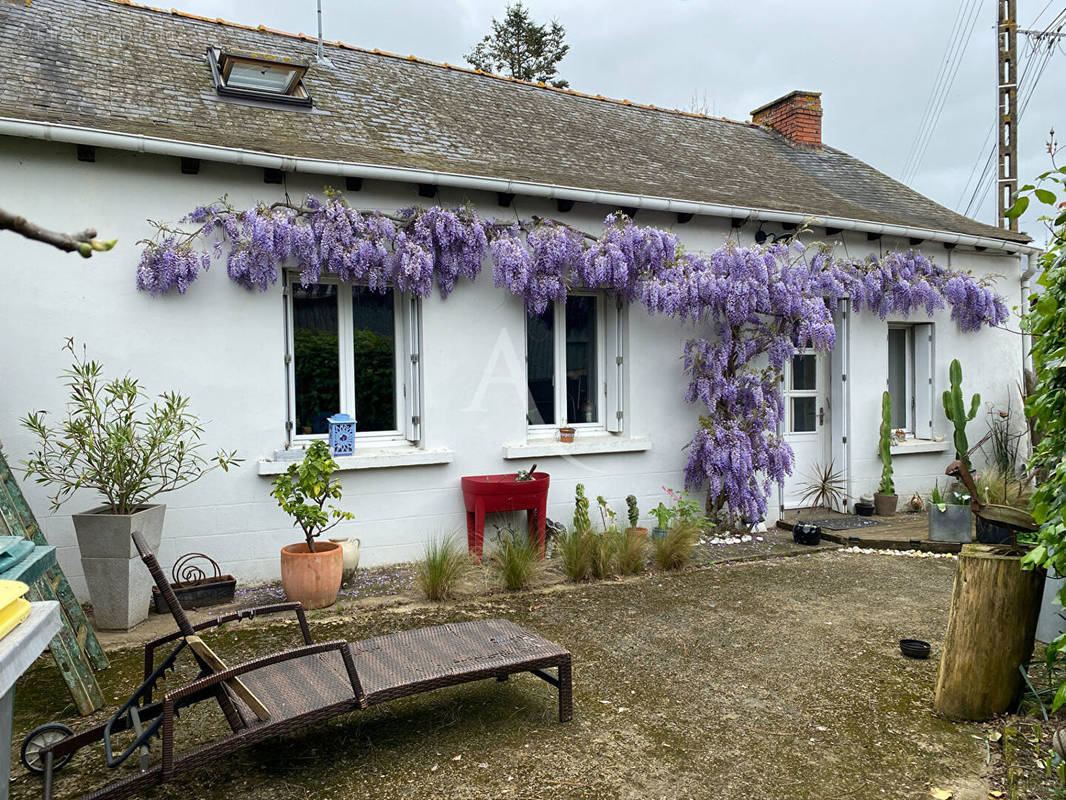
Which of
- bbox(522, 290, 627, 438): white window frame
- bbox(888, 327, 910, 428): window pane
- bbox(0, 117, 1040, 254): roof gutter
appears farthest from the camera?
bbox(888, 327, 910, 428): window pane

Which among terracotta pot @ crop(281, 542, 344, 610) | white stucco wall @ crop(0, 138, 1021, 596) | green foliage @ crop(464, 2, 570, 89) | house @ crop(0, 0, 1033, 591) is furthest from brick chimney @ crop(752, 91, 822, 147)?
green foliage @ crop(464, 2, 570, 89)

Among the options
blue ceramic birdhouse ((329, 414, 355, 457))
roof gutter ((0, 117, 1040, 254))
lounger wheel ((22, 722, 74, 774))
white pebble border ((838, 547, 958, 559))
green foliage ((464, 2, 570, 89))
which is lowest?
white pebble border ((838, 547, 958, 559))

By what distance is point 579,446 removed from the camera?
671 cm

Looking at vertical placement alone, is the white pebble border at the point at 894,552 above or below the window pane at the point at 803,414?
below

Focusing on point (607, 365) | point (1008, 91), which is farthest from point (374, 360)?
point (1008, 91)

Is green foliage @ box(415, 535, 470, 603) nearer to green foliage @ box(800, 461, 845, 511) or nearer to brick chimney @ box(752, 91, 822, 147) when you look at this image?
green foliage @ box(800, 461, 845, 511)

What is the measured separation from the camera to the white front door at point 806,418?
8.30m

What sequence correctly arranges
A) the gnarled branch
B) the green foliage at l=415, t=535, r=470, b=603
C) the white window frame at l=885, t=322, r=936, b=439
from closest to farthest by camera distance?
1. the gnarled branch
2. the green foliage at l=415, t=535, r=470, b=603
3. the white window frame at l=885, t=322, r=936, b=439

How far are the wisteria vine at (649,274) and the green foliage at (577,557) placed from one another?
5.95ft

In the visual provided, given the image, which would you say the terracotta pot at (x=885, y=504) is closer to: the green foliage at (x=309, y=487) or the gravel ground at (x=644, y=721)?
the gravel ground at (x=644, y=721)

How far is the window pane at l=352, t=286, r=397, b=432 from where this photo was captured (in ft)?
20.1

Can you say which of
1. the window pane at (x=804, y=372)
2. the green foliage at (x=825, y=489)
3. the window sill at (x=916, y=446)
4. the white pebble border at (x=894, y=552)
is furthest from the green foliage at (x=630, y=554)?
the window sill at (x=916, y=446)

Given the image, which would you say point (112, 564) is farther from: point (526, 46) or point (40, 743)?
point (526, 46)

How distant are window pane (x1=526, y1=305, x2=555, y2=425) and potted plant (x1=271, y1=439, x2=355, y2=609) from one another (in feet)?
7.55
